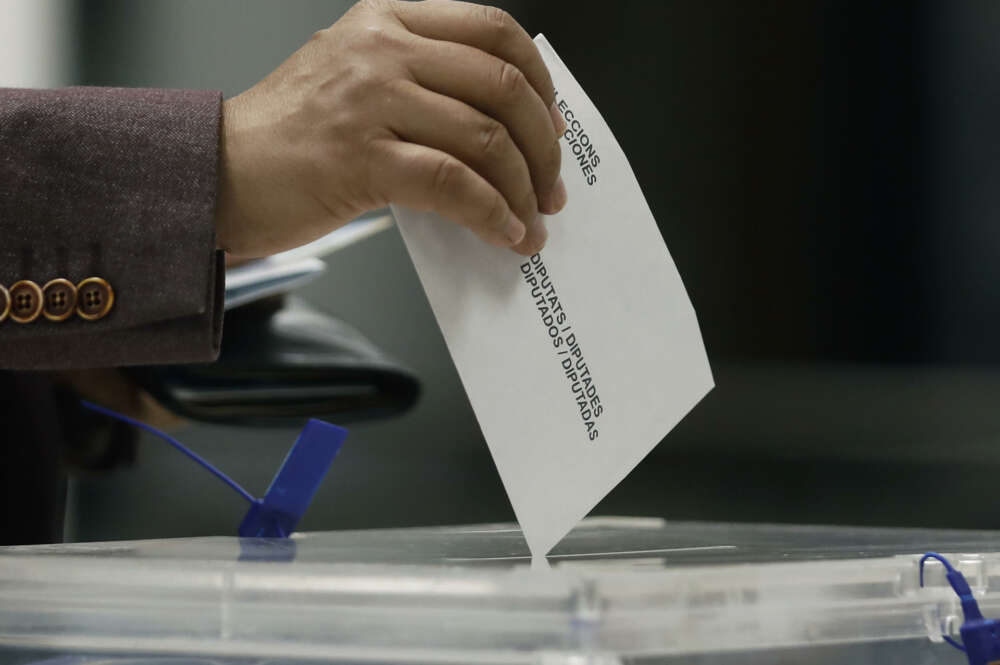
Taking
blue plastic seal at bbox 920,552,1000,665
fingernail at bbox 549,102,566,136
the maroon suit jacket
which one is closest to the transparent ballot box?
blue plastic seal at bbox 920,552,1000,665

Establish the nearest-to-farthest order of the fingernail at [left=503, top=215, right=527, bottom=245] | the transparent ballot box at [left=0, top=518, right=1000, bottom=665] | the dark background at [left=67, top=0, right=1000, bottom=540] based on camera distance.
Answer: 1. the transparent ballot box at [left=0, top=518, right=1000, bottom=665]
2. the fingernail at [left=503, top=215, right=527, bottom=245]
3. the dark background at [left=67, top=0, right=1000, bottom=540]

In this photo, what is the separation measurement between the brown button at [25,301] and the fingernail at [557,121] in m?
0.28

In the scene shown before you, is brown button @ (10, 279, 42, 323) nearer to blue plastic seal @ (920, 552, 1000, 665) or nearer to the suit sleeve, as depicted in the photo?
the suit sleeve

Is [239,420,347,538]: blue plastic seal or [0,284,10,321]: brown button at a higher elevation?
[0,284,10,321]: brown button

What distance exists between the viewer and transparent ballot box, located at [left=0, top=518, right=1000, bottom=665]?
0.93 feet

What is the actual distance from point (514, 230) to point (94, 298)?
0.70ft

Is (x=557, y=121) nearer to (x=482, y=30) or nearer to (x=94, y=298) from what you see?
(x=482, y=30)

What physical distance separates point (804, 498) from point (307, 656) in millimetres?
1861

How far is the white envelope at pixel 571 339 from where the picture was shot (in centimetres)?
46

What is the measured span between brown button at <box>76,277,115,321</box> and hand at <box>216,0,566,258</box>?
7 centimetres

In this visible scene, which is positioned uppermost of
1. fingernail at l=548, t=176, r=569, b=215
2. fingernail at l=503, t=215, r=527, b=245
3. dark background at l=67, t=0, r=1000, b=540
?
dark background at l=67, t=0, r=1000, b=540

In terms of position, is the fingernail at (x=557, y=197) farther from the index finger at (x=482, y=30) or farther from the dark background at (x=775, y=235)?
the dark background at (x=775, y=235)

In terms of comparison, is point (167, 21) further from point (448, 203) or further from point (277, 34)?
point (448, 203)

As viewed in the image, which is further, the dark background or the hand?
the dark background
